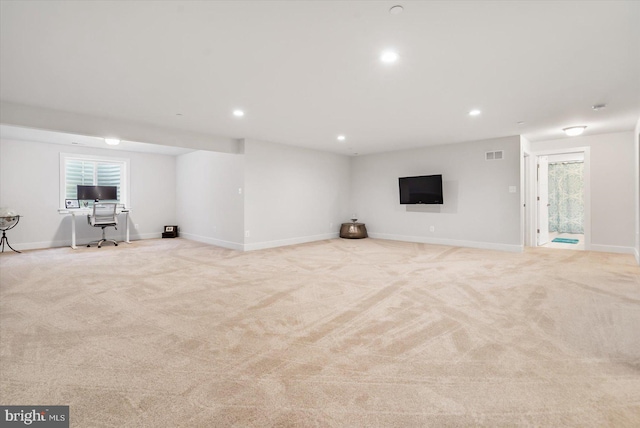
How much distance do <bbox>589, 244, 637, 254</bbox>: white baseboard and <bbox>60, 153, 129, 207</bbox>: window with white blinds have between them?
10573 mm

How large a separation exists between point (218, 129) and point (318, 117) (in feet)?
6.33

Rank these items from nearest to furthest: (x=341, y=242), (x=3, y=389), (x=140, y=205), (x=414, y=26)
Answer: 1. (x=3, y=389)
2. (x=414, y=26)
3. (x=341, y=242)
4. (x=140, y=205)

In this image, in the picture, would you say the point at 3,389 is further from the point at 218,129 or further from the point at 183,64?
the point at 218,129

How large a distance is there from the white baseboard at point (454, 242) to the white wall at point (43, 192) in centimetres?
626

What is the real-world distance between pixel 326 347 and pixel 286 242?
A: 495 cm

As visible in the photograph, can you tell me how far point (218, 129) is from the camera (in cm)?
546

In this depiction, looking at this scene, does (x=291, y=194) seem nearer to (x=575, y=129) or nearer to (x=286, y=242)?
(x=286, y=242)

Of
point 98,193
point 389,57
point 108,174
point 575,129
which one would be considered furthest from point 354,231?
point 108,174

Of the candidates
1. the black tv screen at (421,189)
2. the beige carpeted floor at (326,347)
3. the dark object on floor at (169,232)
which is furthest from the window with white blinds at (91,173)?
the black tv screen at (421,189)

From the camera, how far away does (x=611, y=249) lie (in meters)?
5.95

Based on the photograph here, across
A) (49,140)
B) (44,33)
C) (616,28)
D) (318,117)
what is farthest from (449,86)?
(49,140)

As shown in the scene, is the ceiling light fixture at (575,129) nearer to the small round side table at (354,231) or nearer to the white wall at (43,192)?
the small round side table at (354,231)

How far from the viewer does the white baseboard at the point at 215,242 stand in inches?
254

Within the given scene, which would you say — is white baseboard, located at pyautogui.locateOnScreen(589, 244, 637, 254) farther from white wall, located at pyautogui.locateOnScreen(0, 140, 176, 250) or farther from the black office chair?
white wall, located at pyautogui.locateOnScreen(0, 140, 176, 250)
